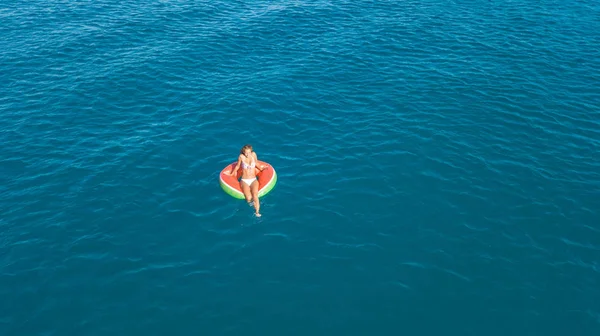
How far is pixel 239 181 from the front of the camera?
1027 inches

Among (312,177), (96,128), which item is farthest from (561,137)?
(96,128)

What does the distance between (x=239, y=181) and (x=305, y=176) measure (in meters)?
4.06

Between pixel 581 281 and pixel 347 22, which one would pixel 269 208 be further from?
pixel 347 22

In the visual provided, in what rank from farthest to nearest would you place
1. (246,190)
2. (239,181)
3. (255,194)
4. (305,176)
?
(305,176), (239,181), (246,190), (255,194)

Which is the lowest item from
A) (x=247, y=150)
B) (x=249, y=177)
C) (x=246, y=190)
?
(x=246, y=190)

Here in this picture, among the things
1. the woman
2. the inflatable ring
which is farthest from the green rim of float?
the woman

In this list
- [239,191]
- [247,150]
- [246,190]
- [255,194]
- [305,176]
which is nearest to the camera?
[247,150]

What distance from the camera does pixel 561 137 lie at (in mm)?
31141

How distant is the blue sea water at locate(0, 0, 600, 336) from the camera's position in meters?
20.6

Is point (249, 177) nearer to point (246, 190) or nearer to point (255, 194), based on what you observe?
point (246, 190)

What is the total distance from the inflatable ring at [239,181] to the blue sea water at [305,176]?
0.72 meters

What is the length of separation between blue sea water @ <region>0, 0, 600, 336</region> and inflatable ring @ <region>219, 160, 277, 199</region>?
28.2 inches

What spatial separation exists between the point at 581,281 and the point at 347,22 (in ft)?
109

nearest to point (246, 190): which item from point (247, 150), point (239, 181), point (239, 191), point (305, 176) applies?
point (239, 191)
